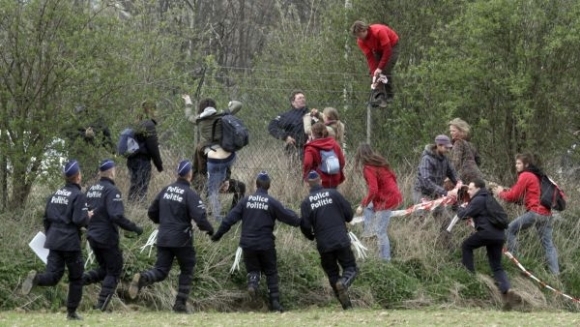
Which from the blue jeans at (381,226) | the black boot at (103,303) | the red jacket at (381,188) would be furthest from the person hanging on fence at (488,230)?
the black boot at (103,303)

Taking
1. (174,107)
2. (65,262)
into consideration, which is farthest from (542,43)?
(65,262)

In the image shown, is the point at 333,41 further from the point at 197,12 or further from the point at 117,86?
the point at 197,12

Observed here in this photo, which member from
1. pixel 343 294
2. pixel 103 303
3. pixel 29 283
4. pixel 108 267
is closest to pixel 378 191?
pixel 343 294

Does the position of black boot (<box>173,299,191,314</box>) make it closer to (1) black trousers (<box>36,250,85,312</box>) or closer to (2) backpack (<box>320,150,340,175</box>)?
(1) black trousers (<box>36,250,85,312</box>)

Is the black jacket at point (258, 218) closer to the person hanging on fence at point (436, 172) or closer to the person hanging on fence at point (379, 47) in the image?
the person hanging on fence at point (436, 172)

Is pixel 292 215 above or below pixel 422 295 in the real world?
above

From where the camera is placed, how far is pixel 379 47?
19.3 meters

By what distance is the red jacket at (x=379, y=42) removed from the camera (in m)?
19.1

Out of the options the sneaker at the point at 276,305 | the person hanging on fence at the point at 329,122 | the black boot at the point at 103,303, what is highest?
the person hanging on fence at the point at 329,122

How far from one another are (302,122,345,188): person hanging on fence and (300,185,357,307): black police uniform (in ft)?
4.86

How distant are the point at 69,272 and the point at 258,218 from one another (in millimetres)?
2545

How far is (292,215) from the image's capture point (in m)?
15.3

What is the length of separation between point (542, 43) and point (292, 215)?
20.2 ft

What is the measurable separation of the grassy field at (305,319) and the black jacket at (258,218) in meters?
0.89
